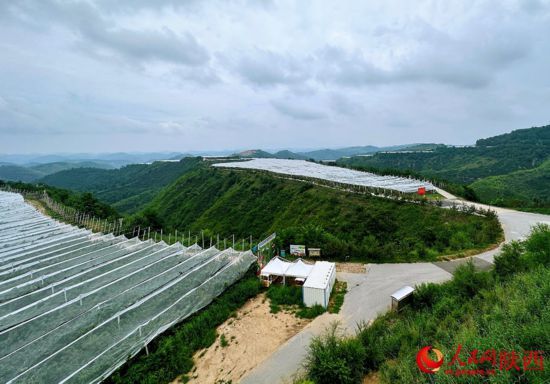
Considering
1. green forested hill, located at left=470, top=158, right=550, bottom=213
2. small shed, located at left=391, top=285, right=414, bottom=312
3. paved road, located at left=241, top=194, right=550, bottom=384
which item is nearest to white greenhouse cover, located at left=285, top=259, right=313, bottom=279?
paved road, located at left=241, top=194, right=550, bottom=384

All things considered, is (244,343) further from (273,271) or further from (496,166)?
(496,166)

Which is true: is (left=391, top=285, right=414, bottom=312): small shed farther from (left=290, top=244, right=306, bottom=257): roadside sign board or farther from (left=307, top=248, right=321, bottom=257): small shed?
(left=290, top=244, right=306, bottom=257): roadside sign board

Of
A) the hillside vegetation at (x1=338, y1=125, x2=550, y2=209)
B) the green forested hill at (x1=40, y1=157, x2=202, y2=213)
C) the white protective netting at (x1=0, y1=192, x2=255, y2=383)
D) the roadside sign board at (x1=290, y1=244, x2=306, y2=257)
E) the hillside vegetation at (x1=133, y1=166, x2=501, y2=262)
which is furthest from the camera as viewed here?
the green forested hill at (x1=40, y1=157, x2=202, y2=213)

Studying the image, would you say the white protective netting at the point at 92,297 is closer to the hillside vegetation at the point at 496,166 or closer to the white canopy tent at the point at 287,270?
the white canopy tent at the point at 287,270

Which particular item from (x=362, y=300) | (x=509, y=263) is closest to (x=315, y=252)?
(x=362, y=300)

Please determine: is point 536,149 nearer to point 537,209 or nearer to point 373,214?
point 537,209

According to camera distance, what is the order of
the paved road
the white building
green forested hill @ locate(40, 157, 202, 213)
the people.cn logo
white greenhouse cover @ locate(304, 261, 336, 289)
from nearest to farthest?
the people.cn logo → the paved road → the white building → white greenhouse cover @ locate(304, 261, 336, 289) → green forested hill @ locate(40, 157, 202, 213)

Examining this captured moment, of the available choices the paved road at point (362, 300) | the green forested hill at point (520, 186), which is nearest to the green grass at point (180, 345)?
the paved road at point (362, 300)

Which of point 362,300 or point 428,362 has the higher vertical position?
point 428,362
